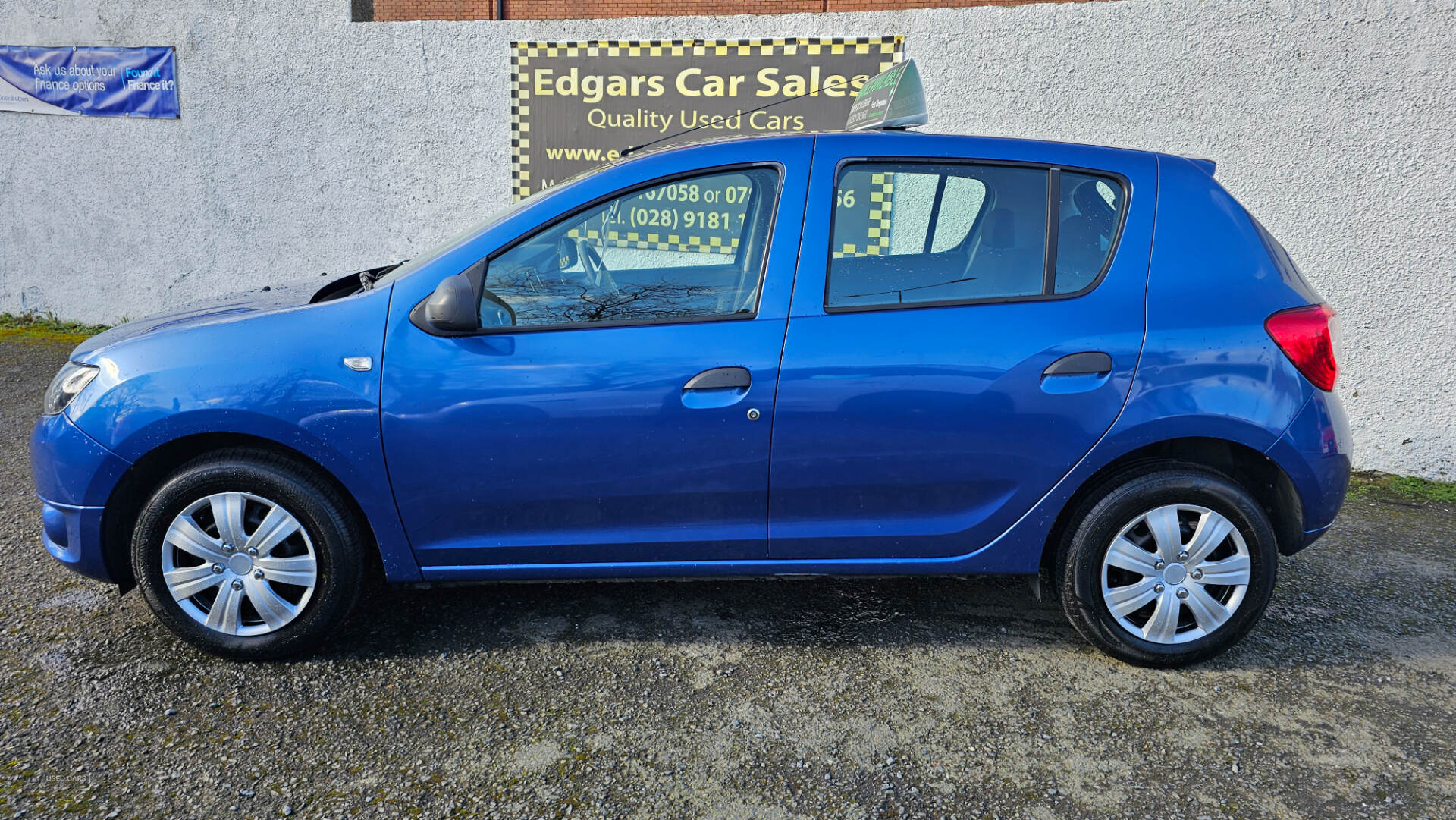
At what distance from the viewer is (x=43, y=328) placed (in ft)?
26.0

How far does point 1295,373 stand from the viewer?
2.95m

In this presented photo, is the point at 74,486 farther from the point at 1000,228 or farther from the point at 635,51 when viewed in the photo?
the point at 635,51

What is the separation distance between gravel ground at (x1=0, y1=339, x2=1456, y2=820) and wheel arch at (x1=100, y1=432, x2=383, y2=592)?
36 cm

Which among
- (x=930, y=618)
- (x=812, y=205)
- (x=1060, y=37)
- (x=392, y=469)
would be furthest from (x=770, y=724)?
(x=1060, y=37)

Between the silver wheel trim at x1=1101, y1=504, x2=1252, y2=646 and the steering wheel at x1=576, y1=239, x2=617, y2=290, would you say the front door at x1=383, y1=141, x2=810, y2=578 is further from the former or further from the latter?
the silver wheel trim at x1=1101, y1=504, x2=1252, y2=646

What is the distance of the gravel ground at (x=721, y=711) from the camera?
245cm

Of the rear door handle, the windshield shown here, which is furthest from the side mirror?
the rear door handle

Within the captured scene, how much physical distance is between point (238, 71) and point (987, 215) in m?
6.33

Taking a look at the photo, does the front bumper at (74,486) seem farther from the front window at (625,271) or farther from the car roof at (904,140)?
the car roof at (904,140)

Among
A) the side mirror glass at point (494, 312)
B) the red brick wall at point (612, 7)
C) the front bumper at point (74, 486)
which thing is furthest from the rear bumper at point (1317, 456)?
the red brick wall at point (612, 7)

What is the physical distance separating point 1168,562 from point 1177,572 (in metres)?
0.04

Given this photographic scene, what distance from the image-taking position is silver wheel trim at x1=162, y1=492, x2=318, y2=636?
2.92 m

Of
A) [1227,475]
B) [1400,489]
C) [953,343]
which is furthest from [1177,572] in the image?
[1400,489]

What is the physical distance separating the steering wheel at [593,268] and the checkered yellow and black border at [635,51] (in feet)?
11.9
